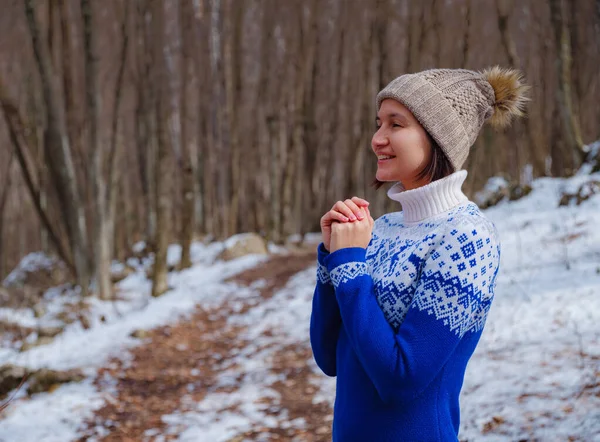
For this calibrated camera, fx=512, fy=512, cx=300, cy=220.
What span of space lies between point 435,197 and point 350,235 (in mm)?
290

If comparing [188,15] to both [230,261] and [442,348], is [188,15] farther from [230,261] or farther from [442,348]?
[442,348]

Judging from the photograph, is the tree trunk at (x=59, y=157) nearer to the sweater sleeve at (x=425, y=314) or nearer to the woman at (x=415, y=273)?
the woman at (x=415, y=273)

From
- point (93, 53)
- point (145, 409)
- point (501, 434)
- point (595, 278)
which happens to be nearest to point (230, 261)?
point (93, 53)

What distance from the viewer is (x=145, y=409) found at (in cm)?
479

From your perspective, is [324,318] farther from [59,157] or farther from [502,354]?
→ [59,157]

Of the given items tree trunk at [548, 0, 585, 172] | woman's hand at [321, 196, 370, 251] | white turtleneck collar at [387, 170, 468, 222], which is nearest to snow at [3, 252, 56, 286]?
tree trunk at [548, 0, 585, 172]

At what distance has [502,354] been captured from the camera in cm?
435

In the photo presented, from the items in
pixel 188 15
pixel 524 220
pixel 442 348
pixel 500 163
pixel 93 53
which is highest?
pixel 188 15

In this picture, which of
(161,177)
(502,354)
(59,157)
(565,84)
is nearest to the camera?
(502,354)

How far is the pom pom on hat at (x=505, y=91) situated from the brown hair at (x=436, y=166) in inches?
12.4

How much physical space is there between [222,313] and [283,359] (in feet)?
9.51

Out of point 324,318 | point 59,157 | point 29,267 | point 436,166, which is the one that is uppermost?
point 436,166

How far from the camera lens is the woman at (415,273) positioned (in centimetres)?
131

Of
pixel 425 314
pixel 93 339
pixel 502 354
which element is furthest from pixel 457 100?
pixel 93 339
